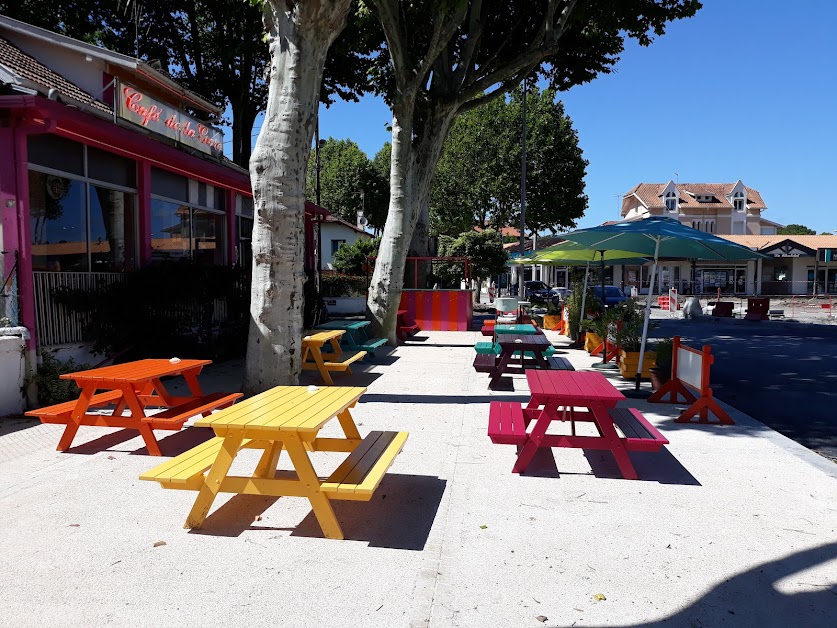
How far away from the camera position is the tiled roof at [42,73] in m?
10.7

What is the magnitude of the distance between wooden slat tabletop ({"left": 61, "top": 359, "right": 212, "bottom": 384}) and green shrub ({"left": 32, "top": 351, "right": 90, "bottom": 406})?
1667 mm

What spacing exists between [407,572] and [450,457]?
2214 mm

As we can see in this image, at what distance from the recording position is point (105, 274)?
960 centimetres

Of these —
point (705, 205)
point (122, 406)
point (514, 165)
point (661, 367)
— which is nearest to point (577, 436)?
point (661, 367)

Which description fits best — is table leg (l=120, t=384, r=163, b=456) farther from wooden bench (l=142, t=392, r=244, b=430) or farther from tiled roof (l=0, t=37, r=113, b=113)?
tiled roof (l=0, t=37, r=113, b=113)

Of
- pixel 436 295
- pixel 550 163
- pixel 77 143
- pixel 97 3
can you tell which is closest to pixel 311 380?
pixel 77 143

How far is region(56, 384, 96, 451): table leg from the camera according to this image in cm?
536

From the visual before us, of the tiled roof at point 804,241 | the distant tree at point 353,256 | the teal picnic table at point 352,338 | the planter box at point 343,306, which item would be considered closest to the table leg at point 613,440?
the teal picnic table at point 352,338

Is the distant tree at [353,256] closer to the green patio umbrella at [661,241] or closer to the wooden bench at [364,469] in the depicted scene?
the green patio umbrella at [661,241]

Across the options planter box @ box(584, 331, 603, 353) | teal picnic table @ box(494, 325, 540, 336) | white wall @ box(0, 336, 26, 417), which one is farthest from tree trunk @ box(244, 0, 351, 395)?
planter box @ box(584, 331, 603, 353)

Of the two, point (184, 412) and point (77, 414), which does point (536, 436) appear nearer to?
point (184, 412)

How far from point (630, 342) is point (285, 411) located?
290 inches

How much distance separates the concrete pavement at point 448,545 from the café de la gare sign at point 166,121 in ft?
25.0

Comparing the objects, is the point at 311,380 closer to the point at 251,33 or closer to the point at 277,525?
the point at 277,525
